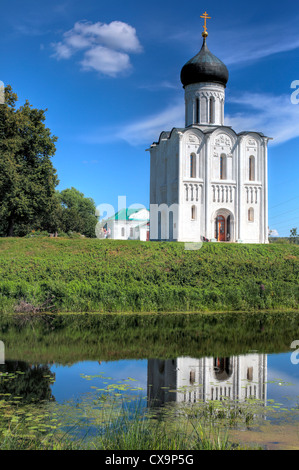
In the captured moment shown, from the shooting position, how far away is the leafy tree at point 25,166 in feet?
86.8

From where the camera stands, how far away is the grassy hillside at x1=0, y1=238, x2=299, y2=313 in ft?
59.3

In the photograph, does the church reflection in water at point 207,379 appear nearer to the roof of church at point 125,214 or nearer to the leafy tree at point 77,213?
the leafy tree at point 77,213

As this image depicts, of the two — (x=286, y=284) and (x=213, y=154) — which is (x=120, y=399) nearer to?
(x=286, y=284)

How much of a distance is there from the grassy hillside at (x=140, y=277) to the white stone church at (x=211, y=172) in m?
6.40

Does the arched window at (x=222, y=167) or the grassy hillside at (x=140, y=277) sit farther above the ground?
the arched window at (x=222, y=167)

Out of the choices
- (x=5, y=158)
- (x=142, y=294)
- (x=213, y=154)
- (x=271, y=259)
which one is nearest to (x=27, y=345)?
(x=142, y=294)

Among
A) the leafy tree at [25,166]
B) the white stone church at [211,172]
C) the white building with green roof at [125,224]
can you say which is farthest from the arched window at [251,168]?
the white building with green roof at [125,224]

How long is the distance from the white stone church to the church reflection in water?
19.1m

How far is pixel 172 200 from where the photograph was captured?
31188mm

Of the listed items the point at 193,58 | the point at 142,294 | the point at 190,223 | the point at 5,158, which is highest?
the point at 193,58

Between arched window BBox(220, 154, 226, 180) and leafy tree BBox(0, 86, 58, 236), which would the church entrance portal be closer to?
arched window BBox(220, 154, 226, 180)

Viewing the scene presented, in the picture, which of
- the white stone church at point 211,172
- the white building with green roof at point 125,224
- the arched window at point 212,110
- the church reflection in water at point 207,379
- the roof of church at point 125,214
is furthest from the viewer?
the roof of church at point 125,214

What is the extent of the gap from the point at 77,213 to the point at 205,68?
941 inches

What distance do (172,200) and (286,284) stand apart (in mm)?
11957
